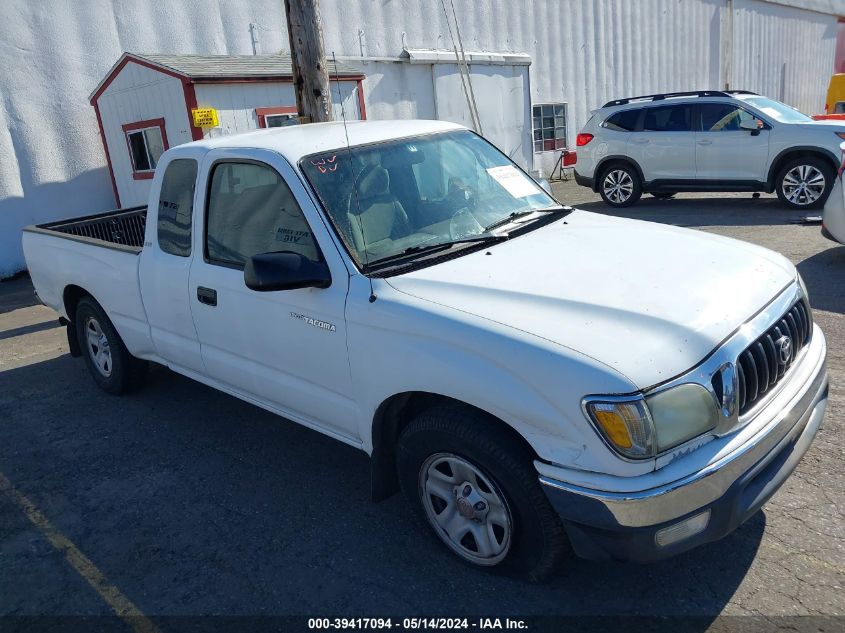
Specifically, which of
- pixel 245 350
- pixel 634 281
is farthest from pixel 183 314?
pixel 634 281

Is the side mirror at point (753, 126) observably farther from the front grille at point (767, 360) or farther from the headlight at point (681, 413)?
the headlight at point (681, 413)

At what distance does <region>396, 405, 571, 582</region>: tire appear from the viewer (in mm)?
2645

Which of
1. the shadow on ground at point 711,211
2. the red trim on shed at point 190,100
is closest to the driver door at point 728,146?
the shadow on ground at point 711,211

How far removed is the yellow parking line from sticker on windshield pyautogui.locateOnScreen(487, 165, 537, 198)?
2.75 m

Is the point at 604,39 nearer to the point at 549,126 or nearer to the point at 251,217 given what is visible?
the point at 549,126

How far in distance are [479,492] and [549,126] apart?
649 inches

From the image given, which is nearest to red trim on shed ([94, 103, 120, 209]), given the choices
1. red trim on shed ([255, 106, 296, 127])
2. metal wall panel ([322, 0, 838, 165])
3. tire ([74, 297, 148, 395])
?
red trim on shed ([255, 106, 296, 127])

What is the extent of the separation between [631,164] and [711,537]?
1053cm

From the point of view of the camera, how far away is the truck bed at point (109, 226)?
19.9 feet

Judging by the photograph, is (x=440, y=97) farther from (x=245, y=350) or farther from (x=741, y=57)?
(x=741, y=57)

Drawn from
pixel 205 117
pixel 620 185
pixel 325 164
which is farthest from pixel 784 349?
pixel 620 185

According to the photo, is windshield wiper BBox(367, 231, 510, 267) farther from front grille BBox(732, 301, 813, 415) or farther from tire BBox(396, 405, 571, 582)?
front grille BBox(732, 301, 813, 415)

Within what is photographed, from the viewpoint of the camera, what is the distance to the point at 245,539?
3475 millimetres

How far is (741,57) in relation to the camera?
24.6 metres
